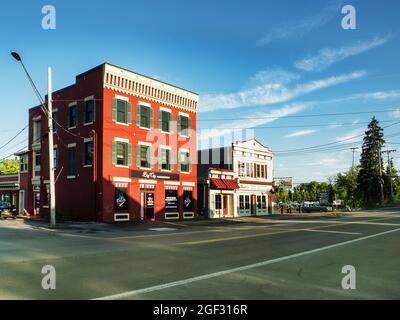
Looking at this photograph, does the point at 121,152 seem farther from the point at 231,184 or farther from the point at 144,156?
the point at 231,184

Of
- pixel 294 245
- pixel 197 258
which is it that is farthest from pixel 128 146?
pixel 197 258

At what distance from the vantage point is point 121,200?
100ft

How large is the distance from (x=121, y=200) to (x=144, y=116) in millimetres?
7370

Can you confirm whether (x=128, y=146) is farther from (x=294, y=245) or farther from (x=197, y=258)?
(x=197, y=258)

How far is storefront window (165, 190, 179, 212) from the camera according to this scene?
34688 mm

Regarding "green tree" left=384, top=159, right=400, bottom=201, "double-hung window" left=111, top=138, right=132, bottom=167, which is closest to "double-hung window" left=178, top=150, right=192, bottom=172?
"double-hung window" left=111, top=138, right=132, bottom=167

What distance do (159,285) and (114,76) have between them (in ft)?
81.5

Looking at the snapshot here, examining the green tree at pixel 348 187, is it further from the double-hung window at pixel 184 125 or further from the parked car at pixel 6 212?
the parked car at pixel 6 212

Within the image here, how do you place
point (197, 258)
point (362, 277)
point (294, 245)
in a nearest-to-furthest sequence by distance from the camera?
point (362, 277) < point (197, 258) < point (294, 245)

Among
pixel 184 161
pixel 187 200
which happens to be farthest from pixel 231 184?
pixel 184 161

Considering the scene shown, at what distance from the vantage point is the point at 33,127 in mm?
38000

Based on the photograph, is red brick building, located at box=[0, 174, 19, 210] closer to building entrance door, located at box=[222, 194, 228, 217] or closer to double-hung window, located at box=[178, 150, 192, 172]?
double-hung window, located at box=[178, 150, 192, 172]

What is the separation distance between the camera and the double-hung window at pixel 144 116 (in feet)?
107
